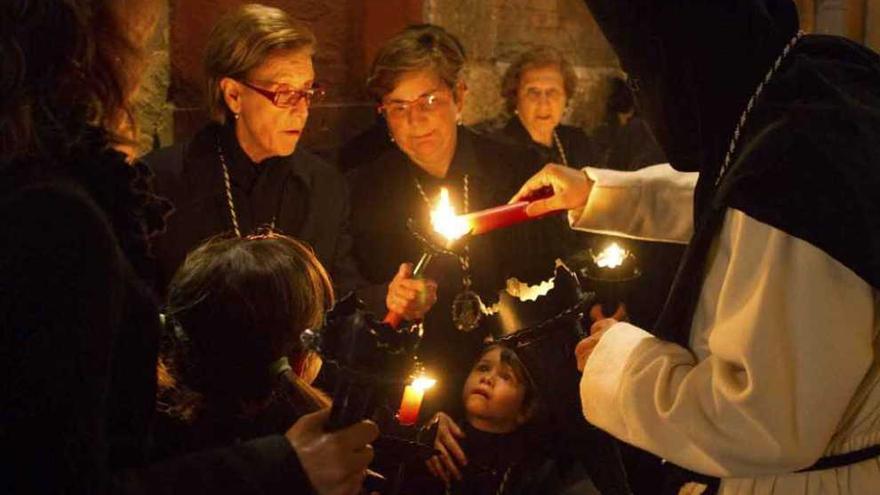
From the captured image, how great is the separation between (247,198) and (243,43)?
22.1 inches

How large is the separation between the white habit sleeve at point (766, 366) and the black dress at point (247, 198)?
2.16 metres

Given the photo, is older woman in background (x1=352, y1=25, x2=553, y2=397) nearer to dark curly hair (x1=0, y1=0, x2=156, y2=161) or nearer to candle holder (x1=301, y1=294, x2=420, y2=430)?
candle holder (x1=301, y1=294, x2=420, y2=430)

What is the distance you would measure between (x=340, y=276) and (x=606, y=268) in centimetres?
145

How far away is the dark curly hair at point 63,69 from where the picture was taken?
4.67 feet

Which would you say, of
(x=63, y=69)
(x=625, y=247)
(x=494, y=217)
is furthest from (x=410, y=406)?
(x=625, y=247)

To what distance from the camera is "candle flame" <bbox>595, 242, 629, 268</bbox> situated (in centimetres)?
279

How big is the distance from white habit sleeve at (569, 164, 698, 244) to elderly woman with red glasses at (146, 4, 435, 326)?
957 mm

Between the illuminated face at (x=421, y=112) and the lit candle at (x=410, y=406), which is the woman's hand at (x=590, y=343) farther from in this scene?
the illuminated face at (x=421, y=112)

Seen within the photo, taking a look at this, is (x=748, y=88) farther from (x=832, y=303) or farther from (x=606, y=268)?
(x=606, y=268)

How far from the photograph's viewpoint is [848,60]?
6.41ft

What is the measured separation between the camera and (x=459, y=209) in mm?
4301

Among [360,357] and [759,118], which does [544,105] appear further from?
[360,357]

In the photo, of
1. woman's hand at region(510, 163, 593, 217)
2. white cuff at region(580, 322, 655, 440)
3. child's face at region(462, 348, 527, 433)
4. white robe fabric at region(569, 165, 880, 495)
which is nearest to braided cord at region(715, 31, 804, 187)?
white robe fabric at region(569, 165, 880, 495)

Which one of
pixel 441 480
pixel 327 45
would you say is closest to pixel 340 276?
pixel 441 480
